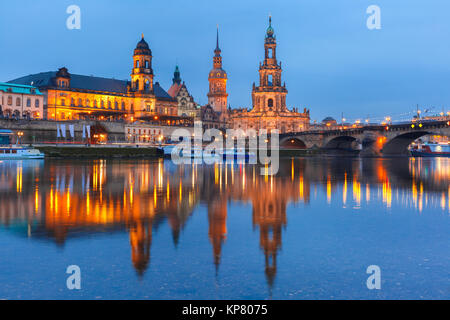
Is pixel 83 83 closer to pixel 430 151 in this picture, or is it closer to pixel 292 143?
pixel 292 143

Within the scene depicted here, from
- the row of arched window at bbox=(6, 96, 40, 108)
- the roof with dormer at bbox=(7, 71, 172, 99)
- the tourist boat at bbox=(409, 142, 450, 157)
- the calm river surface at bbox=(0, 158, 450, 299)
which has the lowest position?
the calm river surface at bbox=(0, 158, 450, 299)

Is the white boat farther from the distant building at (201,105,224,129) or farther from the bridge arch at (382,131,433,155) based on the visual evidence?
the distant building at (201,105,224,129)

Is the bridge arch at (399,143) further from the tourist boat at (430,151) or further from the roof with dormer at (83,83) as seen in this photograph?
the roof with dormer at (83,83)

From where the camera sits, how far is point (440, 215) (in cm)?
1828

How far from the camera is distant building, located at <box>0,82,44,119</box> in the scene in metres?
110

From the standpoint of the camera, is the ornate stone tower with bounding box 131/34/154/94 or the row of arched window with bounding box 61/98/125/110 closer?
the row of arched window with bounding box 61/98/125/110

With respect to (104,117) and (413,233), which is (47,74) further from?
(413,233)

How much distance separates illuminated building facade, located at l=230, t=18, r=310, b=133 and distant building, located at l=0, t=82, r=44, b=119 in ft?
251

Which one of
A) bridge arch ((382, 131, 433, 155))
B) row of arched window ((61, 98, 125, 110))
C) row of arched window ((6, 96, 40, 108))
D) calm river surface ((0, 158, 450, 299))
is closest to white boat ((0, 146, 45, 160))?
row of arched window ((6, 96, 40, 108))

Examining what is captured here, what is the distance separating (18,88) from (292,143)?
8177 cm

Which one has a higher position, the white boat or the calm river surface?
the white boat

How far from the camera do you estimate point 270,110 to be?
558 feet
